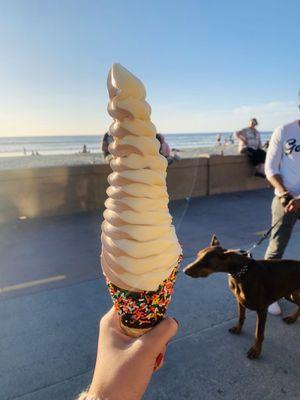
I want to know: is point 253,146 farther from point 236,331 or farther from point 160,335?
point 160,335

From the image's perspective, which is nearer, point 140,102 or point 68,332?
point 140,102

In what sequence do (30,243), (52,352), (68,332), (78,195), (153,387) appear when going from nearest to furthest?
1. (153,387)
2. (52,352)
3. (68,332)
4. (30,243)
5. (78,195)

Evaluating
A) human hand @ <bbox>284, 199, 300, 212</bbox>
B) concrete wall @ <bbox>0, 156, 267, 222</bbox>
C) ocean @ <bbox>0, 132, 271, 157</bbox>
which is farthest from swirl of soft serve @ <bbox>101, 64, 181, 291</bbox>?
ocean @ <bbox>0, 132, 271, 157</bbox>

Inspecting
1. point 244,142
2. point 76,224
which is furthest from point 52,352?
point 244,142

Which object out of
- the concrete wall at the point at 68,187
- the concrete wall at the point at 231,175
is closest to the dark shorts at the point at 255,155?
the concrete wall at the point at 231,175

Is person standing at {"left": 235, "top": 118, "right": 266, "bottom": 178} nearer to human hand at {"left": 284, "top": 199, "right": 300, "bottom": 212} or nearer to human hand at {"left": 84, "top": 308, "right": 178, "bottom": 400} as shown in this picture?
human hand at {"left": 284, "top": 199, "right": 300, "bottom": 212}

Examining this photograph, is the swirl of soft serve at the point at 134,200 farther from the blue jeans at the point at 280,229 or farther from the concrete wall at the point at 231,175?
the concrete wall at the point at 231,175

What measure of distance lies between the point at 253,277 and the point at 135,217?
211 centimetres

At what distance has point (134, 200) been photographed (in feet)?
4.48

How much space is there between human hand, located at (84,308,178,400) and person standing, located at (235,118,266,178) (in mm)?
9947

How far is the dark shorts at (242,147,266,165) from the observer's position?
417 inches

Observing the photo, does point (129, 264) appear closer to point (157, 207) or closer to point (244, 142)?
point (157, 207)

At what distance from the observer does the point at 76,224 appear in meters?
7.05

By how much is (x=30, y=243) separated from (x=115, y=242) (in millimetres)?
5005
